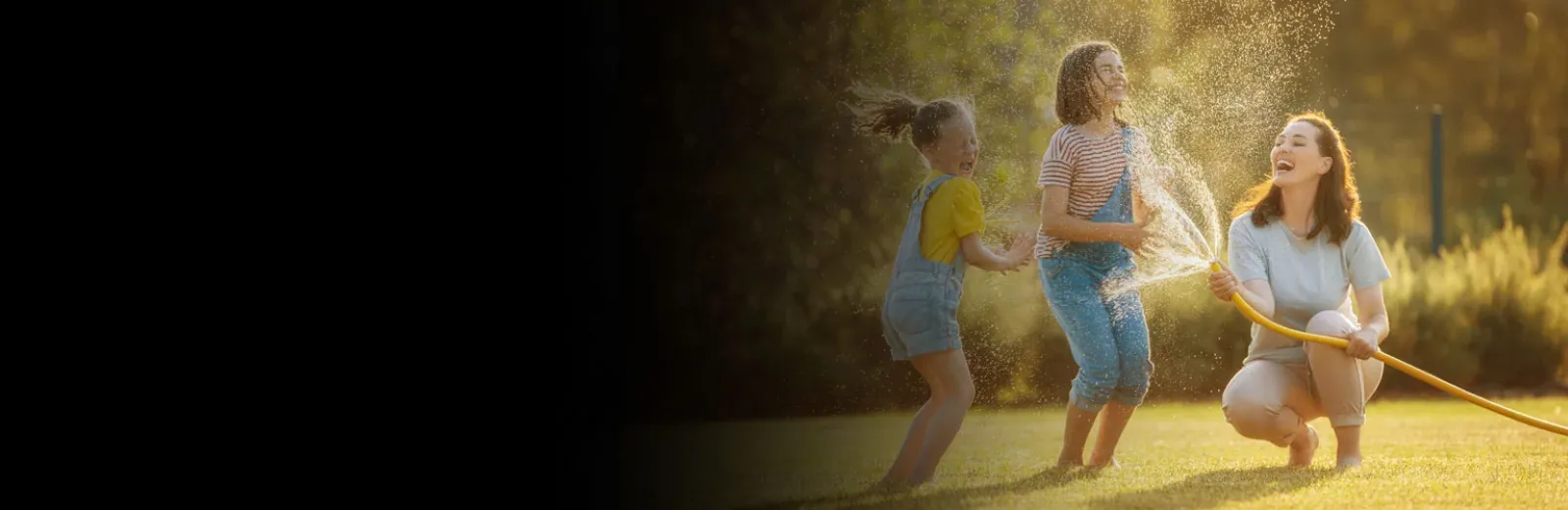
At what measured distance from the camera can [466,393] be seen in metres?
6.11

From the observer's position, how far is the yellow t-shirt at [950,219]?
420cm

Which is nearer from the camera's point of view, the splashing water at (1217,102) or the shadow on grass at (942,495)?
the shadow on grass at (942,495)

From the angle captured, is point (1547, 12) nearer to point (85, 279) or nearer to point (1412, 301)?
point (1412, 301)

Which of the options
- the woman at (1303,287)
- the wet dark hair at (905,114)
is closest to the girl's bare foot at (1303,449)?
the woman at (1303,287)

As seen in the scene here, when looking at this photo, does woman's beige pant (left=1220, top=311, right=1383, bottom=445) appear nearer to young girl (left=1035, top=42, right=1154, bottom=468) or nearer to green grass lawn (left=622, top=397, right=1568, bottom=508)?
green grass lawn (left=622, top=397, right=1568, bottom=508)

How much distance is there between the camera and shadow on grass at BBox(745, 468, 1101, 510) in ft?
13.3

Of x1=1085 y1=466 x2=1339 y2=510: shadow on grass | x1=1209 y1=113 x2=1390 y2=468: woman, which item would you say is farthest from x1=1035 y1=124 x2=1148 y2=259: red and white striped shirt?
x1=1085 y1=466 x2=1339 y2=510: shadow on grass

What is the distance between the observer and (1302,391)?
171 inches

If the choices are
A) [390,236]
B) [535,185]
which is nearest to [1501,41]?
[535,185]

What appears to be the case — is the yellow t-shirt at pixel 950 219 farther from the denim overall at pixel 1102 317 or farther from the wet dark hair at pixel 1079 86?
the wet dark hair at pixel 1079 86

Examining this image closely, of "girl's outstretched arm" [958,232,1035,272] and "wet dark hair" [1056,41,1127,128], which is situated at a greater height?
"wet dark hair" [1056,41,1127,128]

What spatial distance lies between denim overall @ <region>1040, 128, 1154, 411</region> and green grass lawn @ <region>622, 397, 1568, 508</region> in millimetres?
271

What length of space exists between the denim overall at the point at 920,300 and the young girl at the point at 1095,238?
0.31 meters

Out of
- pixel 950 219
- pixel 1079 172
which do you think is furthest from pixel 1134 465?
pixel 950 219
